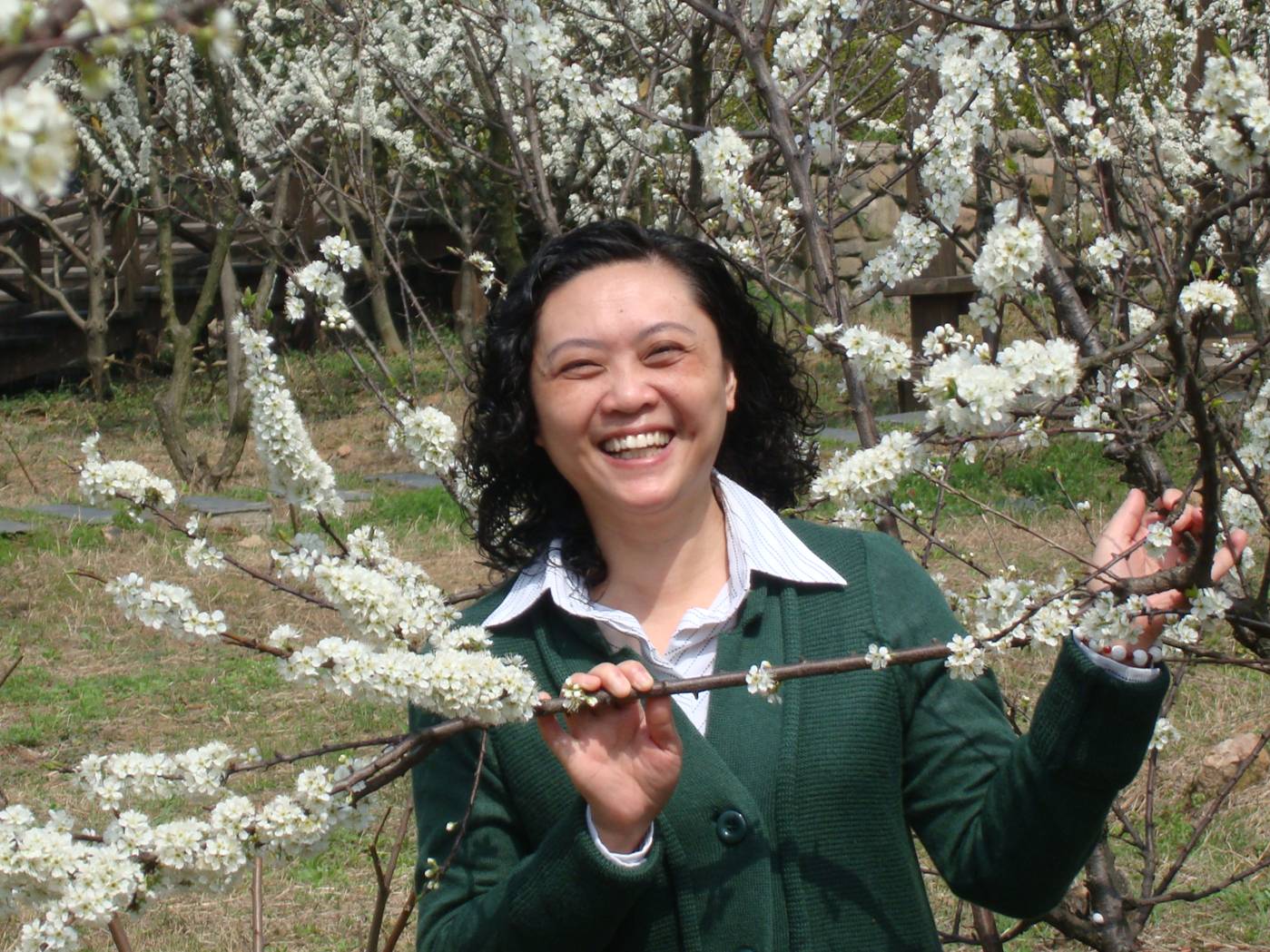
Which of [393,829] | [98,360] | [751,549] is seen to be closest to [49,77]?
[98,360]

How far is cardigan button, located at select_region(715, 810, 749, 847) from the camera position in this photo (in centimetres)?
194

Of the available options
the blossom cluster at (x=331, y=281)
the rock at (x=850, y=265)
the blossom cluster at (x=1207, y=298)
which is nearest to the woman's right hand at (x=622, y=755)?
the blossom cluster at (x=1207, y=298)

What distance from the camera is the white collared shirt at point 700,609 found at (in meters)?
2.10

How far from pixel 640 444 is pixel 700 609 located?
0.86 ft

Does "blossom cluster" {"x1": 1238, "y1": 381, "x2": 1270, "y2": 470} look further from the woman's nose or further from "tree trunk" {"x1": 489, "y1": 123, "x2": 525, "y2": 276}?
"tree trunk" {"x1": 489, "y1": 123, "x2": 525, "y2": 276}

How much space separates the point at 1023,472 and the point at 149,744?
468 centimetres

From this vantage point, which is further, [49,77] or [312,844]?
[49,77]

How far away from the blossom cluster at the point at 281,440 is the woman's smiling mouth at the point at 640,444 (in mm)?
390

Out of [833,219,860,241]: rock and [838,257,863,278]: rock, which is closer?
[838,257,863,278]: rock

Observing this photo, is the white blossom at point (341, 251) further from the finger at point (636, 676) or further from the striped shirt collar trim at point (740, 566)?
the finger at point (636, 676)

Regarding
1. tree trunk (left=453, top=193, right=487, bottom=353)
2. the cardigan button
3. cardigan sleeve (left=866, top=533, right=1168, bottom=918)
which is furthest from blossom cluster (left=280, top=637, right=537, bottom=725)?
tree trunk (left=453, top=193, right=487, bottom=353)

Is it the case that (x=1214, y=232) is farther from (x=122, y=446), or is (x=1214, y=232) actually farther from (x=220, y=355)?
(x=220, y=355)

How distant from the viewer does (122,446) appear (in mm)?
10664

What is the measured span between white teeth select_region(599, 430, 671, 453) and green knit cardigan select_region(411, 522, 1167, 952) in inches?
9.7
